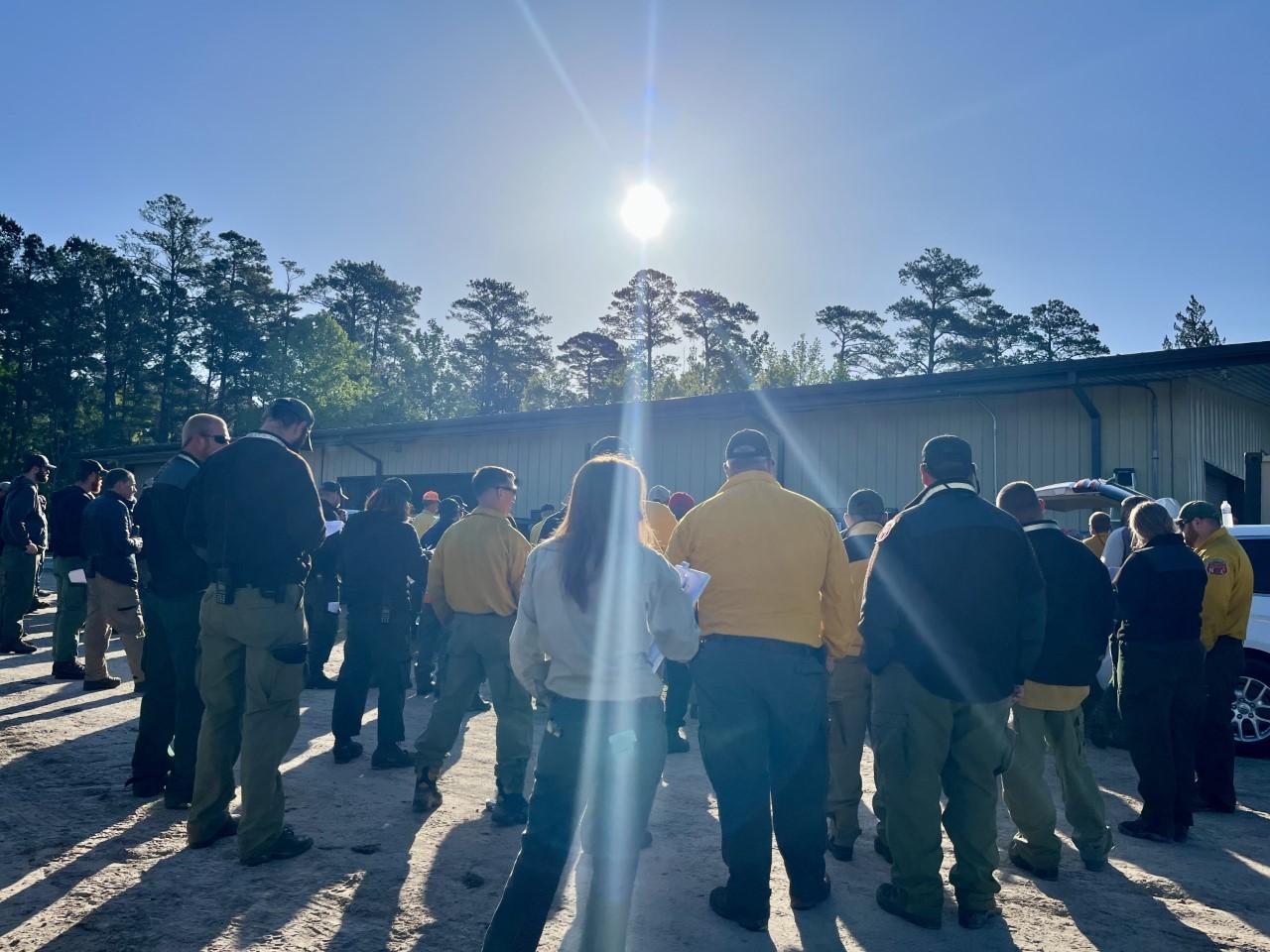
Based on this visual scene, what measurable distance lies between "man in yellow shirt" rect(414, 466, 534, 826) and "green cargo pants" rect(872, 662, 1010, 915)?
7.01 ft

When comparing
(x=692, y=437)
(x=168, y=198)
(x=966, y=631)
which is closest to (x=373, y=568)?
(x=966, y=631)

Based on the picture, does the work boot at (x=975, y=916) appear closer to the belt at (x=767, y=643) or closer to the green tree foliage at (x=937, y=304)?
the belt at (x=767, y=643)

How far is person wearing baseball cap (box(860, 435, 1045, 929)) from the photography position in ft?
12.5

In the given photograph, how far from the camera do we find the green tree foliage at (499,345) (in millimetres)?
55750

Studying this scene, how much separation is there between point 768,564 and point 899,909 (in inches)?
64.0

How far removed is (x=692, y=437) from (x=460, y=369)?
42.4m

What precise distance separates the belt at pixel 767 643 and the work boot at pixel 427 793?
2301 mm

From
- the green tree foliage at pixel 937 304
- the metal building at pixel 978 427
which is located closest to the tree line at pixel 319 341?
the green tree foliage at pixel 937 304

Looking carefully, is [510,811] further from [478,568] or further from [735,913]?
[735,913]

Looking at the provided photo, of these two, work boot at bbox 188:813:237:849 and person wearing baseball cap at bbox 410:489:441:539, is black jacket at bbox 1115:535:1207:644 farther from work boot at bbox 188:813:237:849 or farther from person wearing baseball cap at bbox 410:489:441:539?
person wearing baseball cap at bbox 410:489:441:539

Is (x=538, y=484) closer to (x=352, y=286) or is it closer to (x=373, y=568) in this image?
(x=373, y=568)

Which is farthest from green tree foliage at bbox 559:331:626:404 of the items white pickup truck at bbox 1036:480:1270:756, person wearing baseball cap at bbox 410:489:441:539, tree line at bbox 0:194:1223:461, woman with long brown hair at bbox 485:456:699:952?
woman with long brown hair at bbox 485:456:699:952

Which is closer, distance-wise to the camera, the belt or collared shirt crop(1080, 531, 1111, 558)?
the belt

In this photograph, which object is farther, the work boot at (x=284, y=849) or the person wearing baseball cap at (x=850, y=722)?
the person wearing baseball cap at (x=850, y=722)
